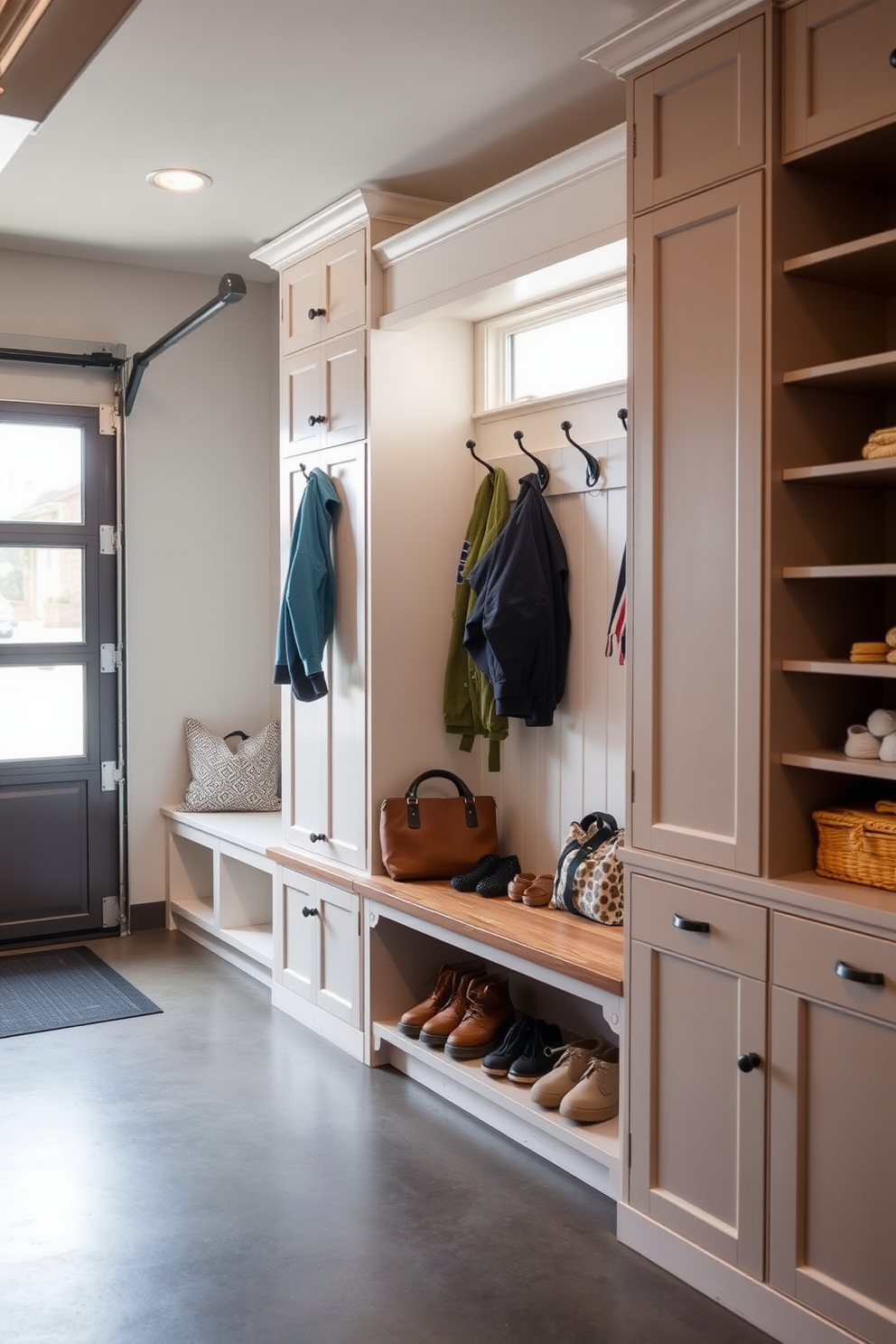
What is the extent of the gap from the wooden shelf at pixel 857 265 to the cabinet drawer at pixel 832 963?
1208mm

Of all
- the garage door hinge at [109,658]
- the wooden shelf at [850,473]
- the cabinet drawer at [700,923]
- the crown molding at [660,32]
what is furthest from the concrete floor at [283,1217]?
the crown molding at [660,32]

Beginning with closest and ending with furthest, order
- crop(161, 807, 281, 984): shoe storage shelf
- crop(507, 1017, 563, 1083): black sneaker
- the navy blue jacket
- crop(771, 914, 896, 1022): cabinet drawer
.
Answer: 1. crop(771, 914, 896, 1022): cabinet drawer
2. crop(507, 1017, 563, 1083): black sneaker
3. the navy blue jacket
4. crop(161, 807, 281, 984): shoe storage shelf

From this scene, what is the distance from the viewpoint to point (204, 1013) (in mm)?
4285

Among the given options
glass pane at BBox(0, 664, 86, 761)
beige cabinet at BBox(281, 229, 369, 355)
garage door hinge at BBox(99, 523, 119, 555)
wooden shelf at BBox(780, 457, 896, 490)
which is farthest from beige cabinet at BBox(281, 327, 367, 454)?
wooden shelf at BBox(780, 457, 896, 490)

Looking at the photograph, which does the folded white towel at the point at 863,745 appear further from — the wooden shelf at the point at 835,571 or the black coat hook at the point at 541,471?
the black coat hook at the point at 541,471

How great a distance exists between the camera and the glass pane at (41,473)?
16.5 ft

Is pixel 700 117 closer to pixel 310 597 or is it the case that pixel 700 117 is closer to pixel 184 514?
pixel 310 597

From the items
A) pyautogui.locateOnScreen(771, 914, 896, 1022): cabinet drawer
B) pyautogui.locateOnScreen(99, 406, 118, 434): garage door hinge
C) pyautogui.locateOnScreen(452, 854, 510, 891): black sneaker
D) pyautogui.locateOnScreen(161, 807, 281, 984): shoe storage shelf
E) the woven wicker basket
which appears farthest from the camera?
pyautogui.locateOnScreen(99, 406, 118, 434): garage door hinge

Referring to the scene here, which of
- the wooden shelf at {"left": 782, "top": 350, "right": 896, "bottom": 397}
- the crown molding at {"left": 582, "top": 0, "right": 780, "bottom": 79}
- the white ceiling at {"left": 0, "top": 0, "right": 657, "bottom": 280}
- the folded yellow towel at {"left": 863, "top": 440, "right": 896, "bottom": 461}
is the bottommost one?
the folded yellow towel at {"left": 863, "top": 440, "right": 896, "bottom": 461}

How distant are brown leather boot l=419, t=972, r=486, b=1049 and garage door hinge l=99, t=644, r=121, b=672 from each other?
2.35m

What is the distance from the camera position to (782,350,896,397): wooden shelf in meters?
2.20

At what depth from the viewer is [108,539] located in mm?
5242

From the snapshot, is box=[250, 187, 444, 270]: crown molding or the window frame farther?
box=[250, 187, 444, 270]: crown molding

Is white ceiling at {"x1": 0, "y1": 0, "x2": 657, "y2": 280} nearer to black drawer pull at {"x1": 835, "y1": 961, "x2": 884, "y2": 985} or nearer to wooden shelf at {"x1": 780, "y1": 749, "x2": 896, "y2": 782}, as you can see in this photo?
wooden shelf at {"x1": 780, "y1": 749, "x2": 896, "y2": 782}
